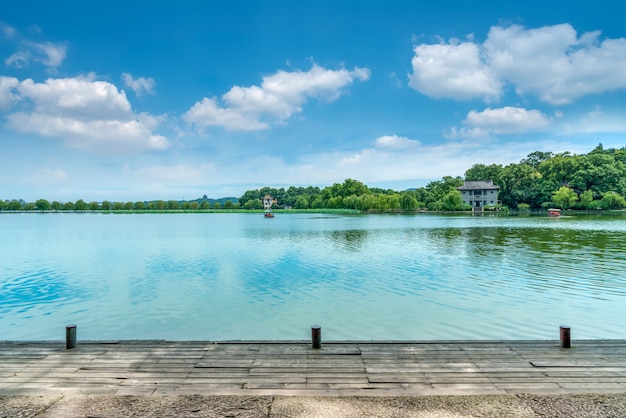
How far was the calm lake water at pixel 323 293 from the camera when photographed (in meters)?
11.5

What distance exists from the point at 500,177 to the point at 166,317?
105732 mm

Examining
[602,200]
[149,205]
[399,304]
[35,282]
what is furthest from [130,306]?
[149,205]

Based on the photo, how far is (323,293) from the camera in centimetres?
1570

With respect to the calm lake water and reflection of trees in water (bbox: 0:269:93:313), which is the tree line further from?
→ reflection of trees in water (bbox: 0:269:93:313)

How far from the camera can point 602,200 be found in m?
82.4

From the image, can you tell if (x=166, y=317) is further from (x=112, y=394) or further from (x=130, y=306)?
(x=112, y=394)

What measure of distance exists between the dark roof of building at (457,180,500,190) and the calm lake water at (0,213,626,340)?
79.2m

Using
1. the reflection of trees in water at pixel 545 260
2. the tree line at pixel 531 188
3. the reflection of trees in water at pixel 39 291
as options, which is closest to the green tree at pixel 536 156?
the tree line at pixel 531 188

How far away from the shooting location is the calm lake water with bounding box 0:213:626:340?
1148 cm

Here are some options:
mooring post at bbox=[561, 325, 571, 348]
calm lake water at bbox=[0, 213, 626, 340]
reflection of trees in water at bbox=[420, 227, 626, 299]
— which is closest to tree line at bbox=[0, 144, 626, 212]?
reflection of trees in water at bbox=[420, 227, 626, 299]

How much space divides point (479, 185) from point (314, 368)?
10809 centimetres

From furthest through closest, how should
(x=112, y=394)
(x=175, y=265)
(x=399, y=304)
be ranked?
1. (x=175, y=265)
2. (x=399, y=304)
3. (x=112, y=394)

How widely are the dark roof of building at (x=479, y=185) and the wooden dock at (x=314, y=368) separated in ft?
341

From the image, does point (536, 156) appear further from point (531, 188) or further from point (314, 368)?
point (314, 368)
